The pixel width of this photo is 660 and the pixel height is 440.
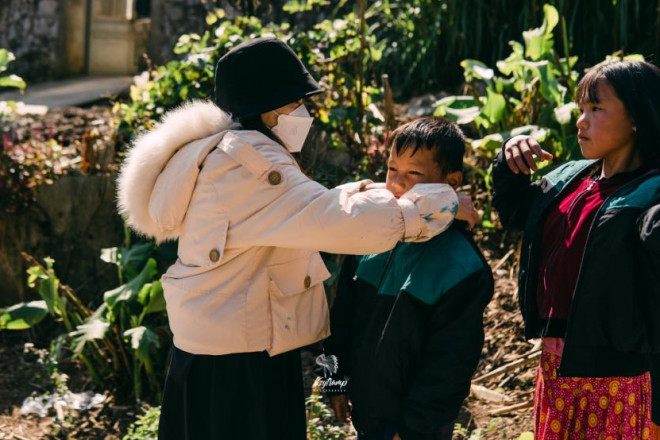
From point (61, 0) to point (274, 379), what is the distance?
806 cm

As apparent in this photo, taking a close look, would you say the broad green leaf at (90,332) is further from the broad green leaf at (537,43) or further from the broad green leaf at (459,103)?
the broad green leaf at (537,43)

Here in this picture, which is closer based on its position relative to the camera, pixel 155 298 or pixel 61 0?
pixel 155 298

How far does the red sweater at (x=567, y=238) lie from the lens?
232cm

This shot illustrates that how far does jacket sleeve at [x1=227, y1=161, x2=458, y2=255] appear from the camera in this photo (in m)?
2.35

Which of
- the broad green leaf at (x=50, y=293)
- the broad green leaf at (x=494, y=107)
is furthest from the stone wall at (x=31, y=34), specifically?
the broad green leaf at (x=494, y=107)

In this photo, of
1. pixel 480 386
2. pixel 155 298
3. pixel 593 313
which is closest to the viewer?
pixel 593 313

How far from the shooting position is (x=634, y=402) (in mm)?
2320

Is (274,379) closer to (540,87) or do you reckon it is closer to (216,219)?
(216,219)

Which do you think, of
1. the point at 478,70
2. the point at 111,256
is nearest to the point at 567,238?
the point at 478,70

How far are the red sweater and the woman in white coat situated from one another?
8.6 inches

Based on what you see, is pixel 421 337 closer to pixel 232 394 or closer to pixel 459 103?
pixel 232 394

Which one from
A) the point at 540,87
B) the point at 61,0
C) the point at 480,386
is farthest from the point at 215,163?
the point at 61,0

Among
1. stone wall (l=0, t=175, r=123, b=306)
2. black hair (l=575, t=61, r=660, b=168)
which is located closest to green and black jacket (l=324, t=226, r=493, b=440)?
black hair (l=575, t=61, r=660, b=168)

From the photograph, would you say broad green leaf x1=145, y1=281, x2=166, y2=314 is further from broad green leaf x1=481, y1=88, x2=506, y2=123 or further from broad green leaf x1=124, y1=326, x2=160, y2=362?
broad green leaf x1=481, y1=88, x2=506, y2=123
